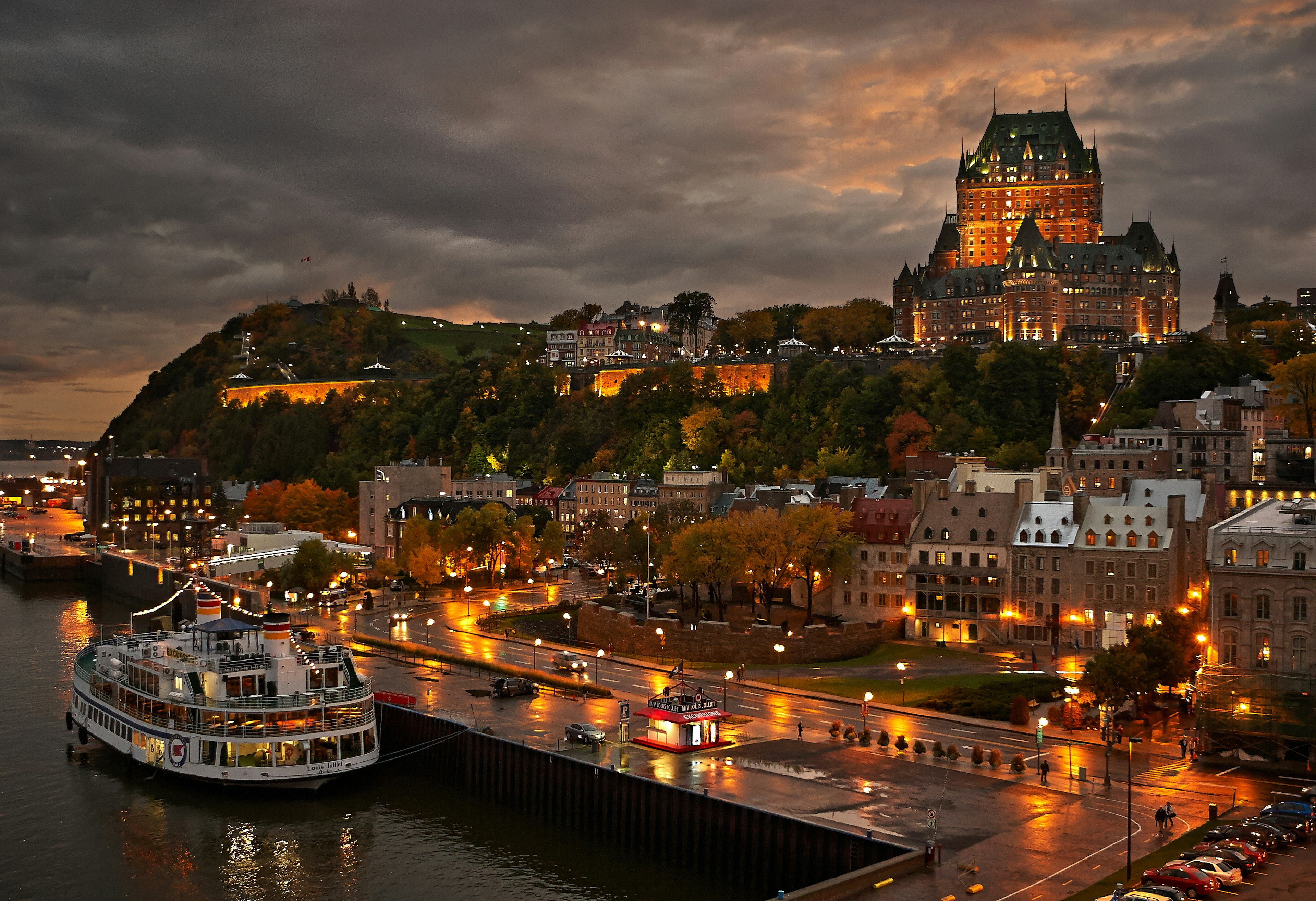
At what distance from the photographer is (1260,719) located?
4959 cm

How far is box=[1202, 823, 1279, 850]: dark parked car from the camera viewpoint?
38500 mm

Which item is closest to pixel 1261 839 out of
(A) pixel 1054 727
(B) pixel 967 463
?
(A) pixel 1054 727

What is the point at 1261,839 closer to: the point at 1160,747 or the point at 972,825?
the point at 972,825

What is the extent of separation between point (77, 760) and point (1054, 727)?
1895 inches

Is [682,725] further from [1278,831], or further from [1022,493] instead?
[1022,493]

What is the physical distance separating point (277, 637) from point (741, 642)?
28.7 m

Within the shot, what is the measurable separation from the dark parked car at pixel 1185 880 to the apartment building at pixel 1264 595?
27572mm

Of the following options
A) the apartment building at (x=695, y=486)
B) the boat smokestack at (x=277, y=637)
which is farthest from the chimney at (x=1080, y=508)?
the apartment building at (x=695, y=486)

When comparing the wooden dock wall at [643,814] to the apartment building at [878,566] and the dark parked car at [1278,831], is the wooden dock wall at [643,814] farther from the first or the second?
the apartment building at [878,566]

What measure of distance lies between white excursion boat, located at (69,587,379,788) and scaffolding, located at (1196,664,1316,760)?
121 feet

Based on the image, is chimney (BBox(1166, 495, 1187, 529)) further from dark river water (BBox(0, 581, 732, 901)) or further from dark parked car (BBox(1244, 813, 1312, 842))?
dark river water (BBox(0, 581, 732, 901))

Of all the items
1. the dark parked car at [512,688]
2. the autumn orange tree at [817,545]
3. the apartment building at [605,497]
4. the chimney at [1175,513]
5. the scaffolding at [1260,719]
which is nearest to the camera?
the scaffolding at [1260,719]

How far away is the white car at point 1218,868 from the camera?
35.6m


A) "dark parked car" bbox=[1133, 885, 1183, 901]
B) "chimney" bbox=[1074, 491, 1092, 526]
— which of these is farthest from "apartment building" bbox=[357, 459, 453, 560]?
"dark parked car" bbox=[1133, 885, 1183, 901]
